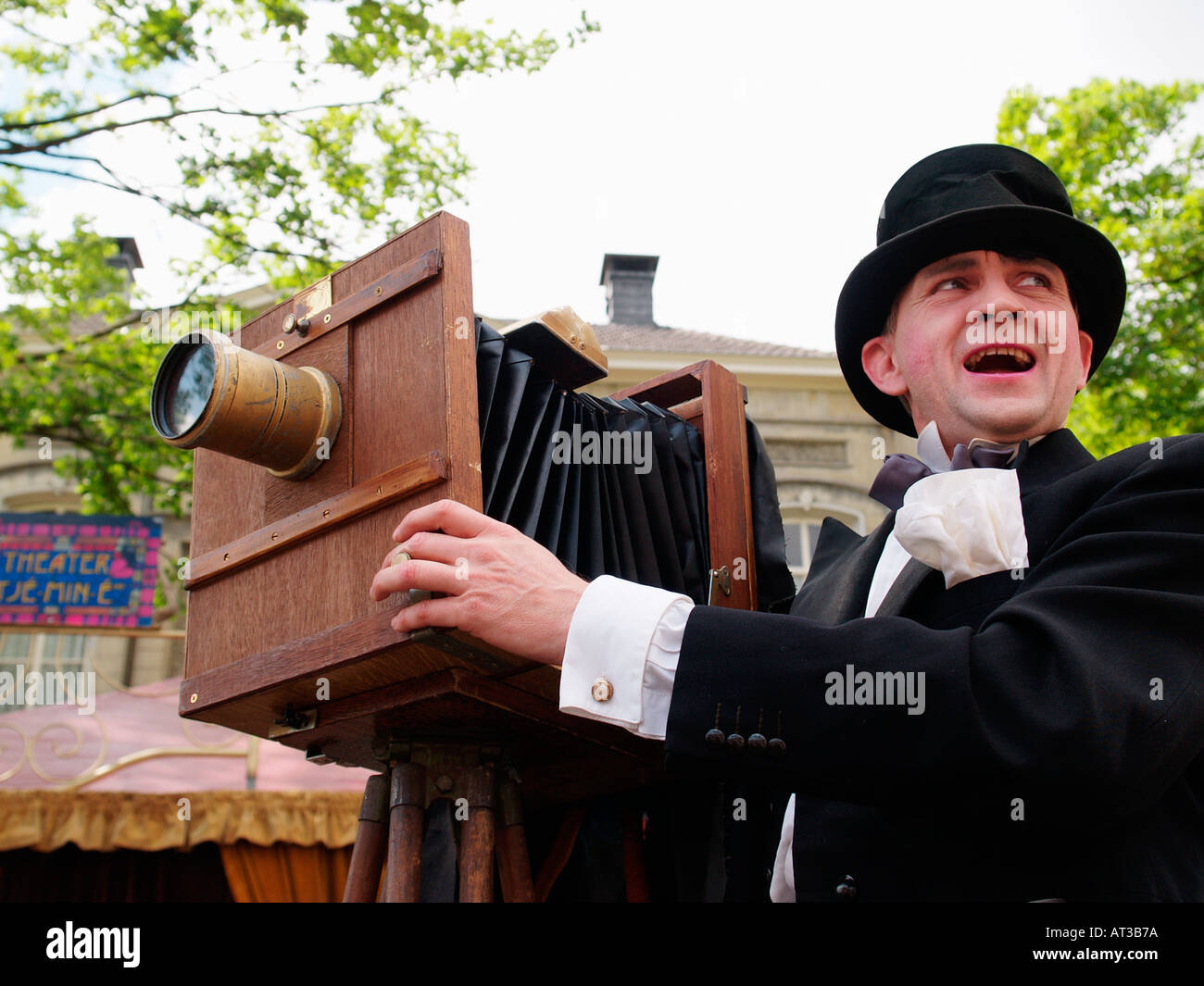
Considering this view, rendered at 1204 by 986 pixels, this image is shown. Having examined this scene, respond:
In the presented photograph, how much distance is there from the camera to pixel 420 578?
1.66 meters

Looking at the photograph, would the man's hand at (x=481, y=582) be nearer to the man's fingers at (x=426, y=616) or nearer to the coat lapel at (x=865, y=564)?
the man's fingers at (x=426, y=616)

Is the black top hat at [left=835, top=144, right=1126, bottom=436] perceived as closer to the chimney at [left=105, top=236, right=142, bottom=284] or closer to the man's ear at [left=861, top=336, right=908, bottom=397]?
the man's ear at [left=861, top=336, right=908, bottom=397]

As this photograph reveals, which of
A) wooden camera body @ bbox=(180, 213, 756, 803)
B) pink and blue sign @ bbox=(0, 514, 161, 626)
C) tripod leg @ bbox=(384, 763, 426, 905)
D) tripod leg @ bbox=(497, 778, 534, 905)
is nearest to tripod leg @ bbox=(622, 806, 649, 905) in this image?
wooden camera body @ bbox=(180, 213, 756, 803)

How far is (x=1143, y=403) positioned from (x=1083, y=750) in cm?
1108

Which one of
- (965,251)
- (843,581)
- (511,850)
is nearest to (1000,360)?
(965,251)

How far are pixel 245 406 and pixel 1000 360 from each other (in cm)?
140

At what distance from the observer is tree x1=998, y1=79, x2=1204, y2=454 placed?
37.4ft

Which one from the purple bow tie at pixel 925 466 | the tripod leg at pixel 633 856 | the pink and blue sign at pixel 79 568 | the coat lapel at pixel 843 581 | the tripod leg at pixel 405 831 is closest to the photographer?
the tripod leg at pixel 405 831

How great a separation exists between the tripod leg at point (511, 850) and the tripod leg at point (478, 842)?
0.07 metres

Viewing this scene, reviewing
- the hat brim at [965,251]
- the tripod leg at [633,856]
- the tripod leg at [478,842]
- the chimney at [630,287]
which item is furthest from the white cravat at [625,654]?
the chimney at [630,287]

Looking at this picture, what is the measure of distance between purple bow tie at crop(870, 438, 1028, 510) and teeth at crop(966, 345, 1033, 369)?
0.16 metres

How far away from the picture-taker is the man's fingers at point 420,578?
64.9 inches
